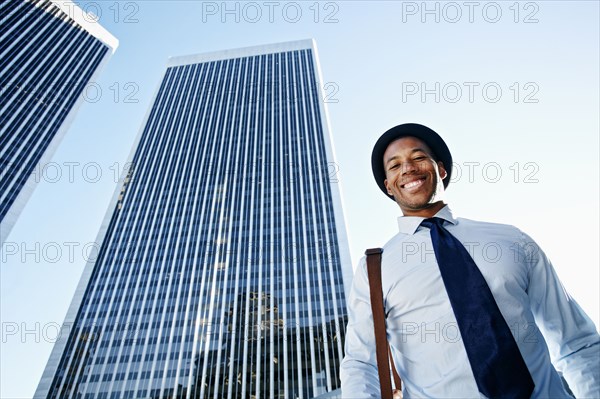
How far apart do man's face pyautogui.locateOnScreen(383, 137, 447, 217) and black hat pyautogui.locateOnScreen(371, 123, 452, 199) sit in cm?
19

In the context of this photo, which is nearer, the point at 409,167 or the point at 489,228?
the point at 489,228

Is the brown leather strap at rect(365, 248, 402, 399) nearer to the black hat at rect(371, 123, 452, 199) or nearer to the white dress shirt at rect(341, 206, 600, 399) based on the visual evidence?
the white dress shirt at rect(341, 206, 600, 399)

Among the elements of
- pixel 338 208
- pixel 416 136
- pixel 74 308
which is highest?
pixel 338 208

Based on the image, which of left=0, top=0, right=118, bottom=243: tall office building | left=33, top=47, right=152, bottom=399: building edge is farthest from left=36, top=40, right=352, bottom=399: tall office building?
left=0, top=0, right=118, bottom=243: tall office building

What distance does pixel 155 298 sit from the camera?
58.2m

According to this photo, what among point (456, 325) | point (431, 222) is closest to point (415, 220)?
point (431, 222)

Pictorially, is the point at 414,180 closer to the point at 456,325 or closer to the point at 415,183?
the point at 415,183

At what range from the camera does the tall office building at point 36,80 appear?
56.3m

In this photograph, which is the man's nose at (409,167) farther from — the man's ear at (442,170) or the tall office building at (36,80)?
the tall office building at (36,80)

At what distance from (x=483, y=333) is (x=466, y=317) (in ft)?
0.35

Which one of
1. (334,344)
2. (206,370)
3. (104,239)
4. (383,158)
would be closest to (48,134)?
(104,239)

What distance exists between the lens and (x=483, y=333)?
1.65 meters

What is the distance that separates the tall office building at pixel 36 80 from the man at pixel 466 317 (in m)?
67.0

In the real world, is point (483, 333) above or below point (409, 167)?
below
